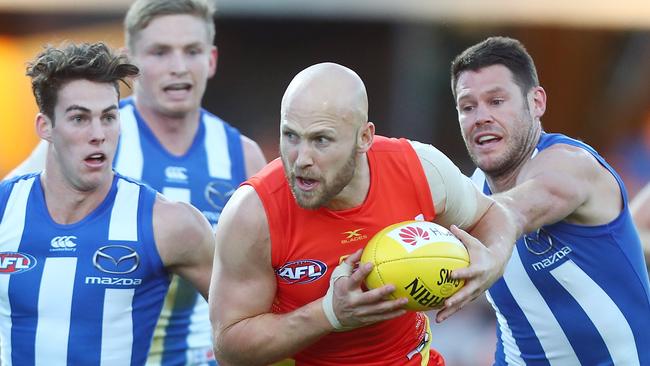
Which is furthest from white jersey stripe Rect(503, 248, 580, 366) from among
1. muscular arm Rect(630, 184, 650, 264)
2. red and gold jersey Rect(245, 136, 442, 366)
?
muscular arm Rect(630, 184, 650, 264)

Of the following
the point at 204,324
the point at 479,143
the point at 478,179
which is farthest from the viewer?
the point at 204,324

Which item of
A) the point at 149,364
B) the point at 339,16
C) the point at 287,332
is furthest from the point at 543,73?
the point at 287,332

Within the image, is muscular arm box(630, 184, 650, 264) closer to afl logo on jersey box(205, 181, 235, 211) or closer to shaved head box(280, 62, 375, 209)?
afl logo on jersey box(205, 181, 235, 211)

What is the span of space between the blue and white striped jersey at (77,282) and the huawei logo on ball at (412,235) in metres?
1.35

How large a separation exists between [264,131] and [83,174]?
9327mm

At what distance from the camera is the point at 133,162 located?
6.89 metres

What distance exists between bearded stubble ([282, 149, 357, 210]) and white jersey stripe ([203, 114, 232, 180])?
7.19ft

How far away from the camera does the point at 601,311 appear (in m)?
5.70

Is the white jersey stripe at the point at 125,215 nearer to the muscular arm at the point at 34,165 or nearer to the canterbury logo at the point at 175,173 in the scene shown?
the muscular arm at the point at 34,165

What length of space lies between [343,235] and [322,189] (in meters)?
0.29

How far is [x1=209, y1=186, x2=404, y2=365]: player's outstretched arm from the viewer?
4828 millimetres

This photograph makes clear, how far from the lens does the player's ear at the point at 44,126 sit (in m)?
5.63

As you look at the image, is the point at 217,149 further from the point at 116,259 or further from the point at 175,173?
the point at 116,259

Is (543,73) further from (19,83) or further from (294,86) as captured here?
(294,86)
